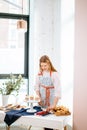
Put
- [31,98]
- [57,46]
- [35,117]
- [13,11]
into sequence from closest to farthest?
[35,117] → [31,98] → [57,46] → [13,11]

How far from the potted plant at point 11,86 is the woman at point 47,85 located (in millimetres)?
546

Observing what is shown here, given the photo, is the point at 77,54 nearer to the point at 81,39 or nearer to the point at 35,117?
the point at 81,39

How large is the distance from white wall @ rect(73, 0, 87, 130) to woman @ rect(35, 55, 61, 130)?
29cm

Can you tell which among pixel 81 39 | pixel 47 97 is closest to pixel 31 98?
pixel 47 97

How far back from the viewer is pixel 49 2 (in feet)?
14.1

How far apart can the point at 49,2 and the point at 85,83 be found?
162 centimetres

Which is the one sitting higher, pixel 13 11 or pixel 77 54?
pixel 13 11

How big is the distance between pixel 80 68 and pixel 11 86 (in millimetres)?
1160

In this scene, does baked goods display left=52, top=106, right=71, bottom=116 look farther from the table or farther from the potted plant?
the potted plant

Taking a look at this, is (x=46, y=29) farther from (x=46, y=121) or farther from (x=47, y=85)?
(x=46, y=121)

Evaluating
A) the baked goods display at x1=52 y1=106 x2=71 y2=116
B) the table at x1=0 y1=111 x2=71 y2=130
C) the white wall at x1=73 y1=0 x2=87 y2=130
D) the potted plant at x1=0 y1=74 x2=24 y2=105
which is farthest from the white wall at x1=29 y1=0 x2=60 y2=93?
the table at x1=0 y1=111 x2=71 y2=130

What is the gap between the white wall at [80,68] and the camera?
344cm

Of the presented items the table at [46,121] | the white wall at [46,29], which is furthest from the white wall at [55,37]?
the table at [46,121]

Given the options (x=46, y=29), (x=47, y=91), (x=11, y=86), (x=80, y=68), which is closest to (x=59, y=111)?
(x=47, y=91)
